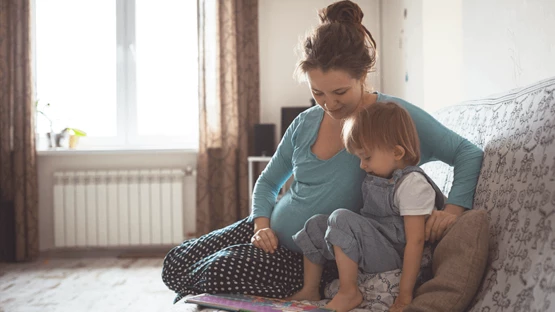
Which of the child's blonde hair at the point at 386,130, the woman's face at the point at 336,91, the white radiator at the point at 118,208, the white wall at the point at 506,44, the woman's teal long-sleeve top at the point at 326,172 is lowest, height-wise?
the white radiator at the point at 118,208

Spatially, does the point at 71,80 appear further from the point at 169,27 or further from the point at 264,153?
the point at 264,153

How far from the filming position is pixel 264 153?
3967 millimetres

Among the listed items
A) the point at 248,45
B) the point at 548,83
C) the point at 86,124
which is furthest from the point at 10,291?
the point at 548,83

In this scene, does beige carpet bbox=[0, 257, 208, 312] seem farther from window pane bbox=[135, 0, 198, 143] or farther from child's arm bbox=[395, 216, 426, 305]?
child's arm bbox=[395, 216, 426, 305]

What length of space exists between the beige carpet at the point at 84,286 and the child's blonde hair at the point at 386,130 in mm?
1821

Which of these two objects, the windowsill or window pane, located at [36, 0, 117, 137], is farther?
window pane, located at [36, 0, 117, 137]

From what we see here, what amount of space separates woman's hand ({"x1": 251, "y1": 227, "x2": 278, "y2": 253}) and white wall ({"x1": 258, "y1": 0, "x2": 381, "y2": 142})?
9.43 ft

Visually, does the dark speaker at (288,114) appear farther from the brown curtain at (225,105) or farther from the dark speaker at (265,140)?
the brown curtain at (225,105)

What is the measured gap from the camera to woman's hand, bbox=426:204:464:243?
119 centimetres

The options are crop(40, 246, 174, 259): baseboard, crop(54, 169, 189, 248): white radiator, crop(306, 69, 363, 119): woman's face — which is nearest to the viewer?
crop(306, 69, 363, 119): woman's face

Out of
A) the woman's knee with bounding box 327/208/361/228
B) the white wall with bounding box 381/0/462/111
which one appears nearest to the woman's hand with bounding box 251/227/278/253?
the woman's knee with bounding box 327/208/361/228

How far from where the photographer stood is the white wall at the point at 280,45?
14.3 ft

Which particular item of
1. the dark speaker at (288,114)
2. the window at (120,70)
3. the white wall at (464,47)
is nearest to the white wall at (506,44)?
the white wall at (464,47)

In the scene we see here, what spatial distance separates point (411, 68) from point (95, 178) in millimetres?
2467
